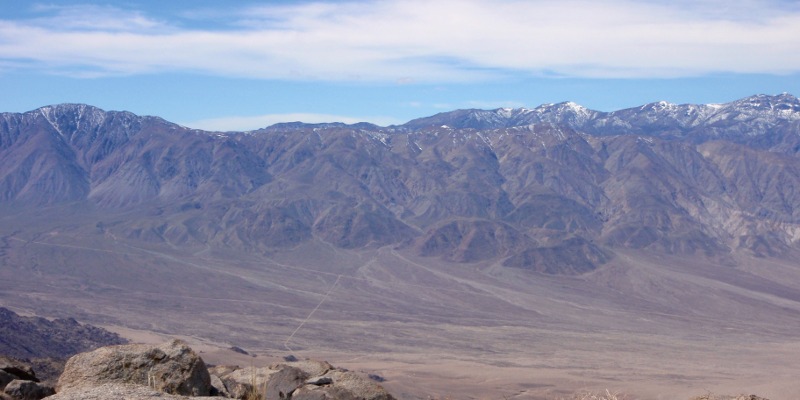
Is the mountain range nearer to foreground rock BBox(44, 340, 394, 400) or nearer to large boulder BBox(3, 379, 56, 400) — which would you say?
foreground rock BBox(44, 340, 394, 400)

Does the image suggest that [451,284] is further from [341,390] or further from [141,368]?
[141,368]

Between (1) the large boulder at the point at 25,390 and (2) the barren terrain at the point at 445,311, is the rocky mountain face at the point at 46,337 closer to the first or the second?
(2) the barren terrain at the point at 445,311

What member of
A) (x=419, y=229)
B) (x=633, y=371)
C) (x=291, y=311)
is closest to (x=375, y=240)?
(x=419, y=229)

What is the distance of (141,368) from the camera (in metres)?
11.1

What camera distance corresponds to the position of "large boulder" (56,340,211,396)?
433 inches

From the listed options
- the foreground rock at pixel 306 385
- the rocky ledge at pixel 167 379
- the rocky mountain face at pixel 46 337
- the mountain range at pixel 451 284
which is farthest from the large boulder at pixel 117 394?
the rocky mountain face at pixel 46 337

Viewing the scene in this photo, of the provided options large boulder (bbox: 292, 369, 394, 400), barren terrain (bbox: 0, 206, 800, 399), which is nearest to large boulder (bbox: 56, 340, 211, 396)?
large boulder (bbox: 292, 369, 394, 400)

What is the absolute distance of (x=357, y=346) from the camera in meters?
88.2

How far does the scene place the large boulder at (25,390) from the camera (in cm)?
1133

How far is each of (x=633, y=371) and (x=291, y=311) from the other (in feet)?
149

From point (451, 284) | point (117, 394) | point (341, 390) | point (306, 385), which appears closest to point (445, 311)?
point (451, 284)

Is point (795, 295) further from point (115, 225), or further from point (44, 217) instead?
point (44, 217)

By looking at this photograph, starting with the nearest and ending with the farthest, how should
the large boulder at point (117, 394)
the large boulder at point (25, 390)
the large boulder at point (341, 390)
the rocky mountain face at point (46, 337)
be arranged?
the large boulder at point (117, 394) → the large boulder at point (25, 390) → the large boulder at point (341, 390) → the rocky mountain face at point (46, 337)

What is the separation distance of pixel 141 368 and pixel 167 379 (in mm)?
373
